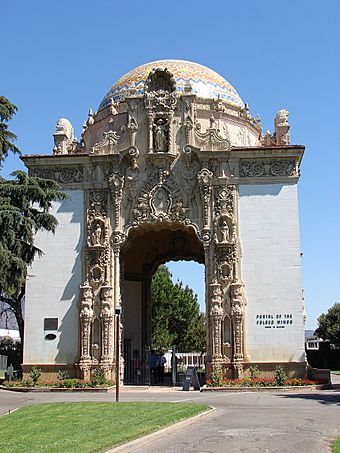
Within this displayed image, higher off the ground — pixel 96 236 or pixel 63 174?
pixel 63 174

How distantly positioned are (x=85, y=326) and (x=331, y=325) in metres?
42.3

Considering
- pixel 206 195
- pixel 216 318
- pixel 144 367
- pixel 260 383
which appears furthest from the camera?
pixel 144 367

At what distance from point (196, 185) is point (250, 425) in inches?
744

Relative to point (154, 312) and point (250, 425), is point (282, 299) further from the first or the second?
point (154, 312)

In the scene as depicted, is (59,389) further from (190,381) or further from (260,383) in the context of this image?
(260,383)

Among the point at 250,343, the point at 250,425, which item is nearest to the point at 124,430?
the point at 250,425

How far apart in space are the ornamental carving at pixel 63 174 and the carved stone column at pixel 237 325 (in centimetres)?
996

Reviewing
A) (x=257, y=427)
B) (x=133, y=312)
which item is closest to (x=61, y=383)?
(x=133, y=312)

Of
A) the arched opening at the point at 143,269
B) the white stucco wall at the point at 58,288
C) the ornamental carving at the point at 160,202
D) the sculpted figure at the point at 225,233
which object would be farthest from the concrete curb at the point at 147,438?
the arched opening at the point at 143,269

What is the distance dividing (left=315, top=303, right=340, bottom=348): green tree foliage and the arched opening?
27037mm

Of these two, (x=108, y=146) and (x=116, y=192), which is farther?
(x=108, y=146)

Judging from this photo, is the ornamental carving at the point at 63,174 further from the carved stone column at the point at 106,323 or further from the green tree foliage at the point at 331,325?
the green tree foliage at the point at 331,325

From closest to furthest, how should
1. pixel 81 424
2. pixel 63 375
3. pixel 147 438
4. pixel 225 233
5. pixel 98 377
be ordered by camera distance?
pixel 147 438
pixel 81 424
pixel 98 377
pixel 63 375
pixel 225 233

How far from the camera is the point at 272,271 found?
32.2m
